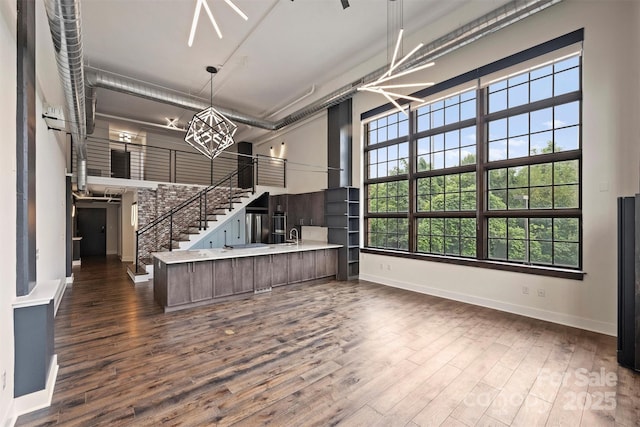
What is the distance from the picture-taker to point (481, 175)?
15.7 feet

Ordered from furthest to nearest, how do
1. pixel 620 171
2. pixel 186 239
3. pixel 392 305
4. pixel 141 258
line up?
pixel 141 258 → pixel 186 239 → pixel 392 305 → pixel 620 171

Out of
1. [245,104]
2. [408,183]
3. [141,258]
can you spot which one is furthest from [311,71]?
[141,258]

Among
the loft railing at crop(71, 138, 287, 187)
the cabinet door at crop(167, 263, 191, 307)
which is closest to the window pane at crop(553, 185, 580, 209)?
the cabinet door at crop(167, 263, 191, 307)

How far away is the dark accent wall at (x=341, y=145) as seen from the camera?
6.87 metres

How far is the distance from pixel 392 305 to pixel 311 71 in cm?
502

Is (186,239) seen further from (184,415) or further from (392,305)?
(184,415)

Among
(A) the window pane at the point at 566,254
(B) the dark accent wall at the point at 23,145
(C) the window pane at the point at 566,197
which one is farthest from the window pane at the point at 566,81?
(B) the dark accent wall at the point at 23,145

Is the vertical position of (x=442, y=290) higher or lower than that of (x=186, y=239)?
lower

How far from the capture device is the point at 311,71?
6270 millimetres

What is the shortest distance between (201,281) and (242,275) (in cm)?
73

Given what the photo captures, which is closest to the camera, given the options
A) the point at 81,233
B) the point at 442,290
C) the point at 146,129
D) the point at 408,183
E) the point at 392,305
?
the point at 392,305

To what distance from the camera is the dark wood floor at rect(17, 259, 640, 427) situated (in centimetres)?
212

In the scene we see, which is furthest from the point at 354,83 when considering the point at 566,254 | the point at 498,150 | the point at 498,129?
the point at 566,254

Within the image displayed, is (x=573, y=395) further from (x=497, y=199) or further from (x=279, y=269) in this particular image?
(x=279, y=269)
